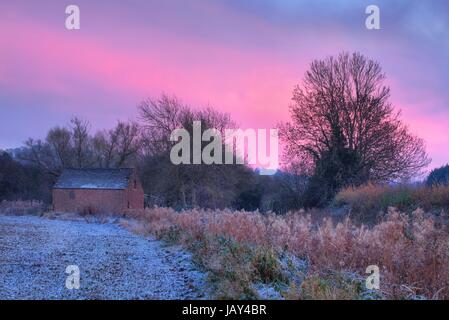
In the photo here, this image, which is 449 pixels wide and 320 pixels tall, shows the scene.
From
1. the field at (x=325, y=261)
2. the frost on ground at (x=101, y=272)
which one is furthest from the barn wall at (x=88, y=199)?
the field at (x=325, y=261)

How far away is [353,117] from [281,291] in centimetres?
2206

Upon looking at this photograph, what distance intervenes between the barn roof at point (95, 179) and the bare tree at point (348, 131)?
787 inches

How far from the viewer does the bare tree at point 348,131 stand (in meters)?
24.9

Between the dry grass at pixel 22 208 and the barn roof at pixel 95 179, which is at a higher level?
the barn roof at pixel 95 179

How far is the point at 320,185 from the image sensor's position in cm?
2631

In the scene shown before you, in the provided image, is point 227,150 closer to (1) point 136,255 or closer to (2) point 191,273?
(1) point 136,255

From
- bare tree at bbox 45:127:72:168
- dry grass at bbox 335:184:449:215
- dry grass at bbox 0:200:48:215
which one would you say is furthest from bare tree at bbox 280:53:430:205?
bare tree at bbox 45:127:72:168

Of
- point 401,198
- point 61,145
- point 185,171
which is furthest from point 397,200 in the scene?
point 61,145

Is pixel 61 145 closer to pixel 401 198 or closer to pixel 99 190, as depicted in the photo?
pixel 99 190

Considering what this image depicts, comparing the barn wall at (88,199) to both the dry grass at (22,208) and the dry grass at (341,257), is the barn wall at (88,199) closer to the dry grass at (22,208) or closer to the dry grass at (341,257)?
the dry grass at (22,208)
